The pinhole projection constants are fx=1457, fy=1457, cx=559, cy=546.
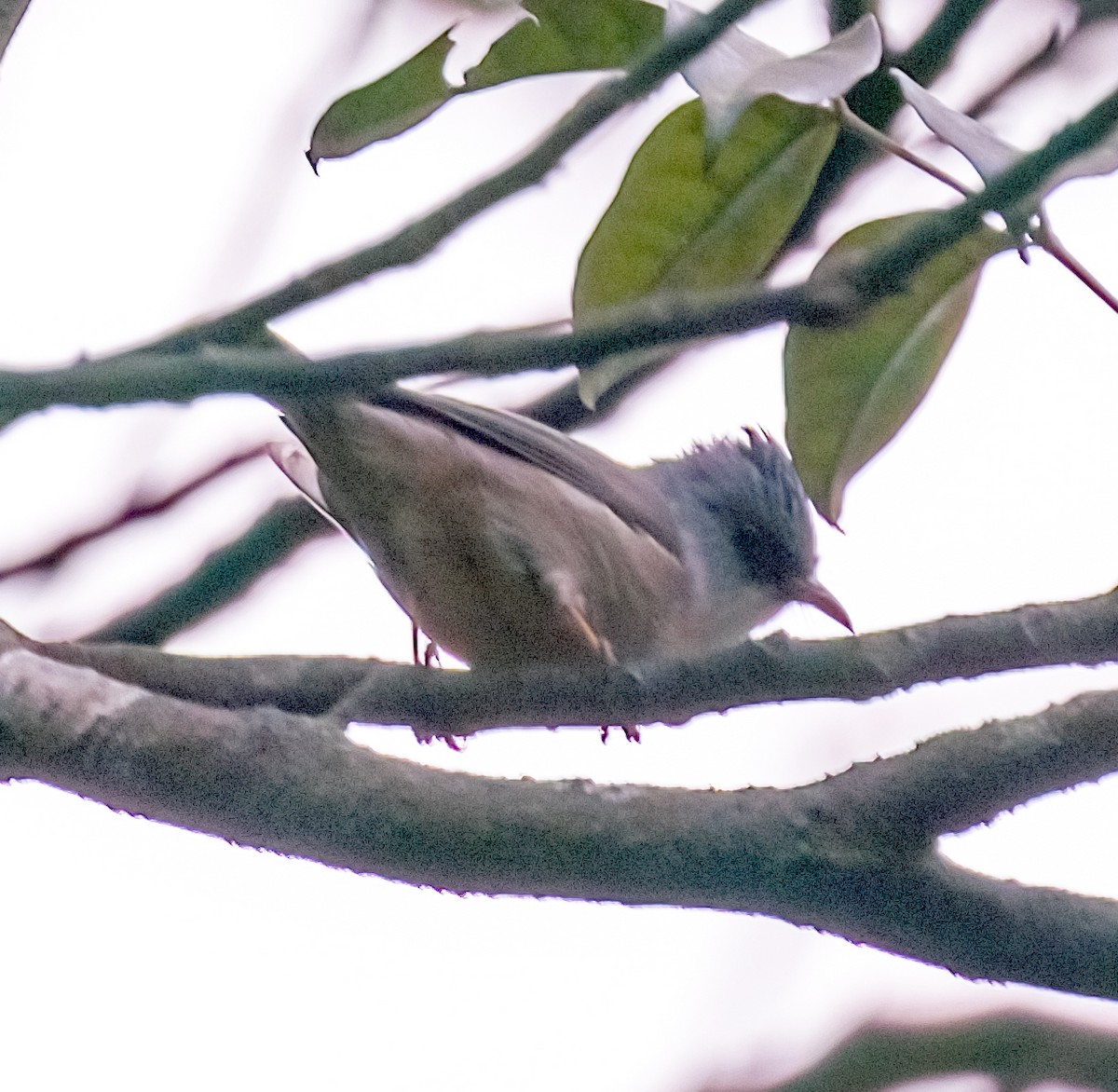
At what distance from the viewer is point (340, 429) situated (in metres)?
3.12

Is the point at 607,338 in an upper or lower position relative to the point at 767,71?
lower

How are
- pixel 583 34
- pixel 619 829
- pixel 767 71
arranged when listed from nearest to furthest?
1. pixel 767 71
2. pixel 619 829
3. pixel 583 34

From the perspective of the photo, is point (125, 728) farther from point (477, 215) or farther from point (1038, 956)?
point (1038, 956)

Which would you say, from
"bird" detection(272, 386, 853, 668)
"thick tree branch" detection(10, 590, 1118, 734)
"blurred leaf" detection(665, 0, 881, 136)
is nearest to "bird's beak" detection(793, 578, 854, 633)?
"bird" detection(272, 386, 853, 668)

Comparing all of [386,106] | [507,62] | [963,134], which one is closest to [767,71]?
[963,134]

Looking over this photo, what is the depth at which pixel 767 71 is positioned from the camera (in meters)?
1.68

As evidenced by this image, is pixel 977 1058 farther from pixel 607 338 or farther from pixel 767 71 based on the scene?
pixel 767 71

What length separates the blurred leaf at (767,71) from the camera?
1.65m

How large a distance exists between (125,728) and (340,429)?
1308 millimetres

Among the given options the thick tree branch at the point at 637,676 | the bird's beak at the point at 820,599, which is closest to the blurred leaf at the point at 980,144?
the thick tree branch at the point at 637,676

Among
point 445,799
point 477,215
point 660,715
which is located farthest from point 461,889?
point 477,215

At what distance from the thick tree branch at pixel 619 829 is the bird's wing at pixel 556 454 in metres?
1.35

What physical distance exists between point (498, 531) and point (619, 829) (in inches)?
61.3

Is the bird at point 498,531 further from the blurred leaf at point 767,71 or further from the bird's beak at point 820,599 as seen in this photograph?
the blurred leaf at point 767,71
